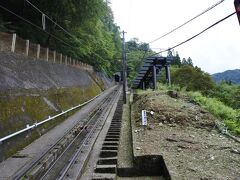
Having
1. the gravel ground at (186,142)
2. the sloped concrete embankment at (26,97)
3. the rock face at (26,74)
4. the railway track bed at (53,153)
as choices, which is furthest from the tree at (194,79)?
the railway track bed at (53,153)

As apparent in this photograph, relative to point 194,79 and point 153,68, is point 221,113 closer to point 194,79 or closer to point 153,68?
point 153,68

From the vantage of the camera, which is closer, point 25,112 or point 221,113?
point 25,112

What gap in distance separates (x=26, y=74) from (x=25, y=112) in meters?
3.38

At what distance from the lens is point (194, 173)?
7.53 meters

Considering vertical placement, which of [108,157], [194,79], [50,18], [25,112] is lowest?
[108,157]

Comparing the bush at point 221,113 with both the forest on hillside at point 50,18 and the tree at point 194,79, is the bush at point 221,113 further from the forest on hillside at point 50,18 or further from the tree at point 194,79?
the tree at point 194,79

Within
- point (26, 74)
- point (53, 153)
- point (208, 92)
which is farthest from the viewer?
point (208, 92)

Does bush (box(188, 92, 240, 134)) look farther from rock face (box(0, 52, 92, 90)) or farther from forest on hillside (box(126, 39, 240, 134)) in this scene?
rock face (box(0, 52, 92, 90))

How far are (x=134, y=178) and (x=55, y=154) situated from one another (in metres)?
3.15

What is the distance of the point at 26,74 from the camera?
15555 mm

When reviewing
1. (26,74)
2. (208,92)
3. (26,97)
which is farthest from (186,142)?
(208,92)

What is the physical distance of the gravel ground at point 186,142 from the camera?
307 inches

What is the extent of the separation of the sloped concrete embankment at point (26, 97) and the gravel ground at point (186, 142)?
4.33 meters

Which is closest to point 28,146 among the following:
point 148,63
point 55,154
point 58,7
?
point 55,154
